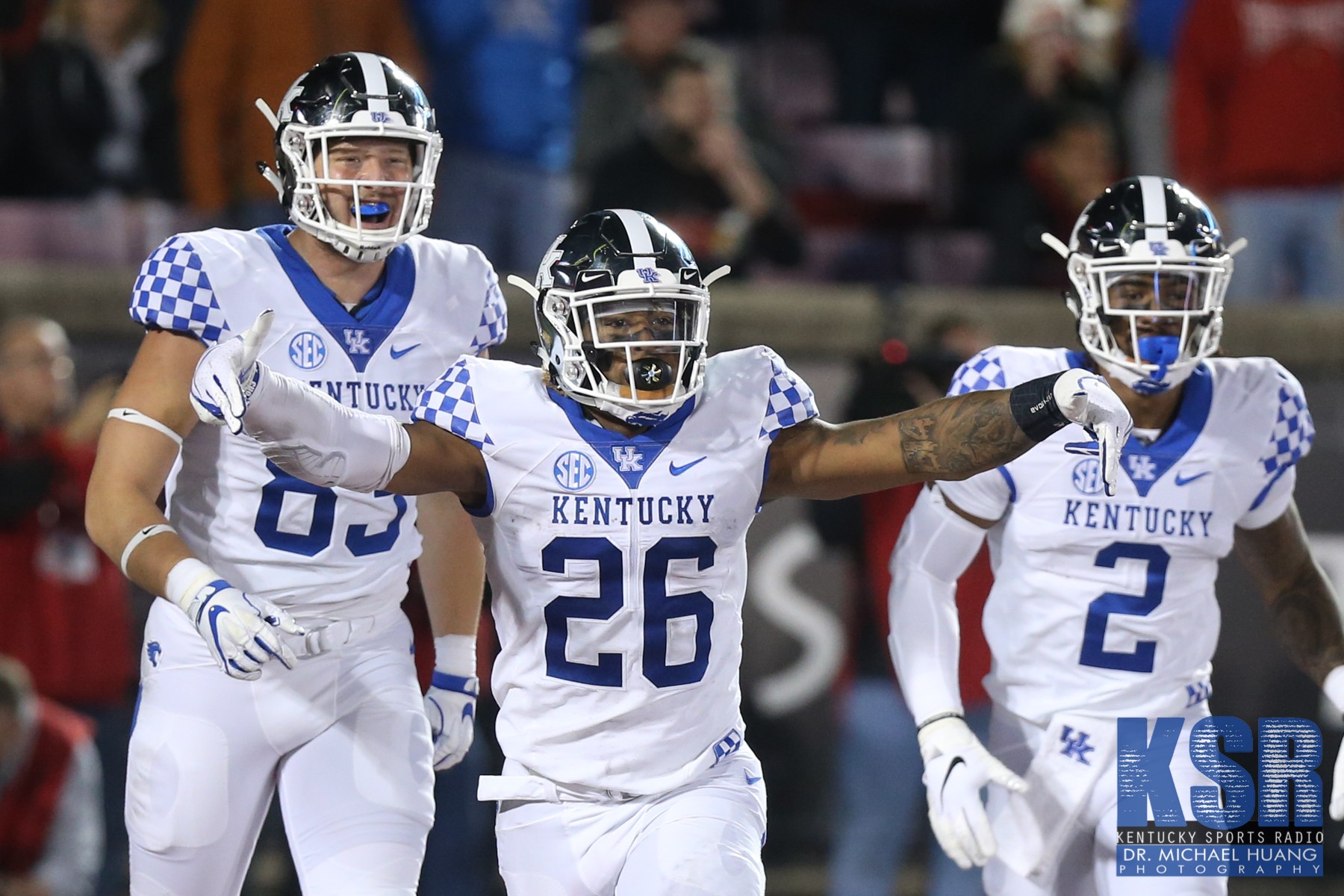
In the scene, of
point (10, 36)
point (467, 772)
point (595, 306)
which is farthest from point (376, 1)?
point (595, 306)

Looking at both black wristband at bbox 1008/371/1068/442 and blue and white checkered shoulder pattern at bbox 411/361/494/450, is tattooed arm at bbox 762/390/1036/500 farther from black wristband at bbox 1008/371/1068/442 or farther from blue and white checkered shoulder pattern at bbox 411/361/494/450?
blue and white checkered shoulder pattern at bbox 411/361/494/450

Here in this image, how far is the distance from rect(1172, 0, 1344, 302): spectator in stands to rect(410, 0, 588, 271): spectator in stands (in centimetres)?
258

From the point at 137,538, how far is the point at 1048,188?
4581 millimetres

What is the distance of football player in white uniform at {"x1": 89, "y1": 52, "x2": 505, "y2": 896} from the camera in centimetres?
362

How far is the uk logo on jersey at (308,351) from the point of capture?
3.79 m

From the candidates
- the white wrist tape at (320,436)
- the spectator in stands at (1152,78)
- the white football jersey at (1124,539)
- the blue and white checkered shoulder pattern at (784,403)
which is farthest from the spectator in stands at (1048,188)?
the white wrist tape at (320,436)

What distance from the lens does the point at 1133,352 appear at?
3.93 meters

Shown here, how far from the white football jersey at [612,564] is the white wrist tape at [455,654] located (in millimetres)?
562

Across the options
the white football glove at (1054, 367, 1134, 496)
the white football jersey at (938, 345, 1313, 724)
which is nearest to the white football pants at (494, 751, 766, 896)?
the white football jersey at (938, 345, 1313, 724)

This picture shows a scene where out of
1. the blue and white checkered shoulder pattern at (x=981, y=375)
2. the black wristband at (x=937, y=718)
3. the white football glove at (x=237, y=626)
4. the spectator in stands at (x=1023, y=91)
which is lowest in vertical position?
the black wristband at (x=937, y=718)

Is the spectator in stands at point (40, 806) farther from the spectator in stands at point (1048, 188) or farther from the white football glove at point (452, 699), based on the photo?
the spectator in stands at point (1048, 188)

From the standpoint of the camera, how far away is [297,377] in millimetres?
3773

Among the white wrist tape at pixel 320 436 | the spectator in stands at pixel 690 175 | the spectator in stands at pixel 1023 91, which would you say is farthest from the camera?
the spectator in stands at pixel 1023 91

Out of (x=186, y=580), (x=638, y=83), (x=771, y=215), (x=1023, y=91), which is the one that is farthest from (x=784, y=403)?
(x=638, y=83)
